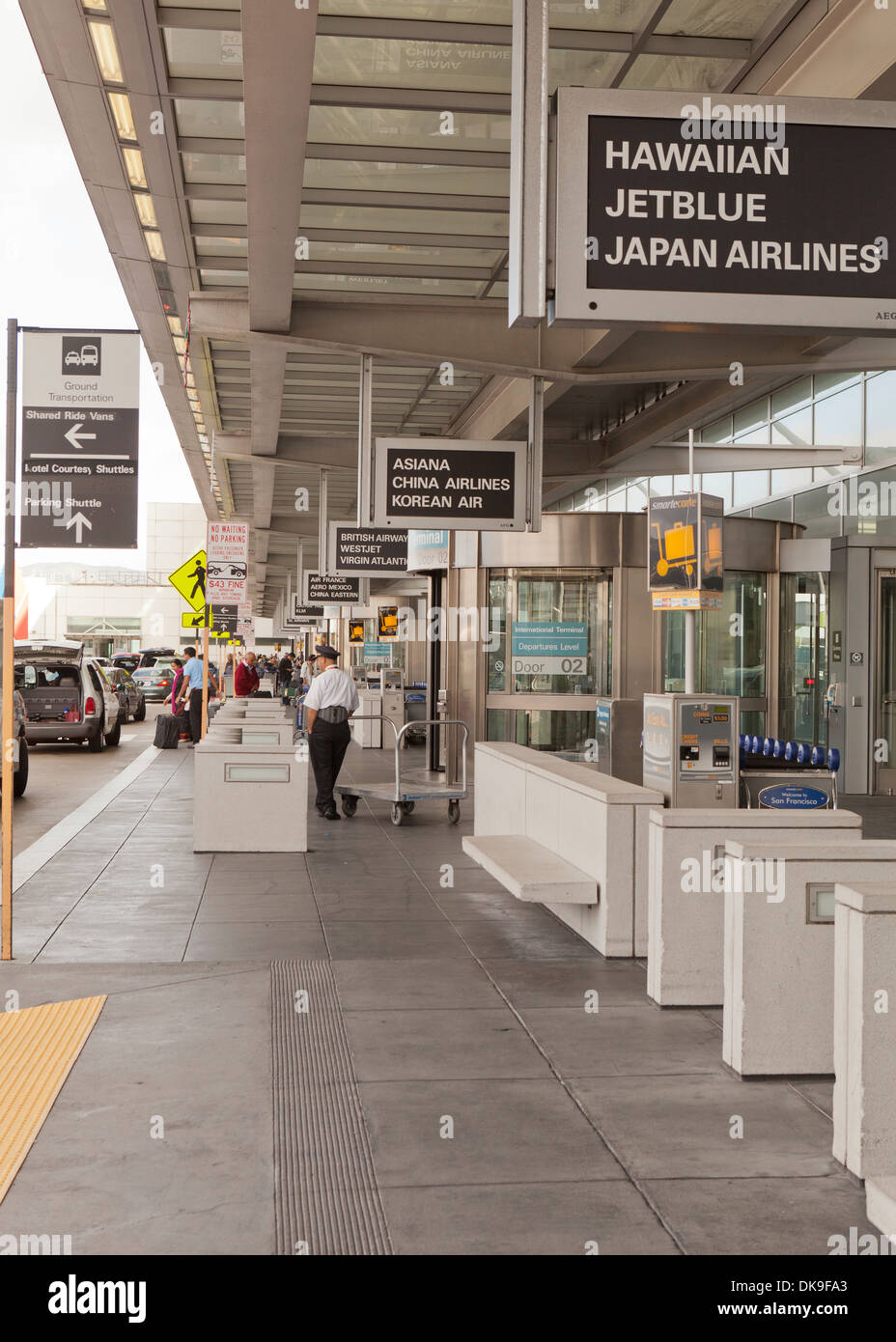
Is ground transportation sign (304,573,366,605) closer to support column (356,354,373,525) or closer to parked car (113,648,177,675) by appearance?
support column (356,354,373,525)

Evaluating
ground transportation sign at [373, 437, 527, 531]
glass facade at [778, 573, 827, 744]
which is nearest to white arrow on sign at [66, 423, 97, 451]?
ground transportation sign at [373, 437, 527, 531]

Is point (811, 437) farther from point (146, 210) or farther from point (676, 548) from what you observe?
point (146, 210)

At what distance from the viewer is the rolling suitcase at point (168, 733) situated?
25.4 m

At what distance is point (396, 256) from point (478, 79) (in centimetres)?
373

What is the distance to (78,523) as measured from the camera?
7727 millimetres

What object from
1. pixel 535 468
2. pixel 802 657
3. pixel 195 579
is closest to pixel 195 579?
pixel 195 579

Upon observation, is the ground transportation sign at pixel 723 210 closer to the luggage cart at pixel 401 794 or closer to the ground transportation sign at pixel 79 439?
the ground transportation sign at pixel 79 439

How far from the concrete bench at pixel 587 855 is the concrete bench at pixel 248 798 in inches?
106

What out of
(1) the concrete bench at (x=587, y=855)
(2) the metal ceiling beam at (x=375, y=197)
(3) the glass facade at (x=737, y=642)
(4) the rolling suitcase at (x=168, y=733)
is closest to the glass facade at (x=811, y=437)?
(3) the glass facade at (x=737, y=642)

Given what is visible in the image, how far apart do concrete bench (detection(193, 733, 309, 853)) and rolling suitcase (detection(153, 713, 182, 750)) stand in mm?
13953

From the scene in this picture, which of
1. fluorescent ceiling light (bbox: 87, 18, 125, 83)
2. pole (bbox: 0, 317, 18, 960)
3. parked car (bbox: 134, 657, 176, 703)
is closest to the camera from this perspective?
pole (bbox: 0, 317, 18, 960)

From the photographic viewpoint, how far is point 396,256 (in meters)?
12.1

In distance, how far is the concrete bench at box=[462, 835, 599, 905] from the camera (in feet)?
24.9

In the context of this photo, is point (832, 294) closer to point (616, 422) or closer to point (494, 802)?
point (494, 802)
